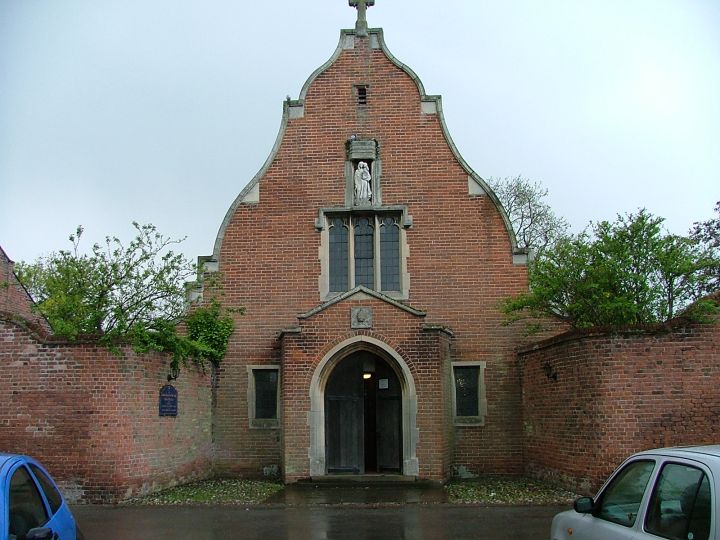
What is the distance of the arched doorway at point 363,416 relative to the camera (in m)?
17.0

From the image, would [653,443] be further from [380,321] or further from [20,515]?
[20,515]

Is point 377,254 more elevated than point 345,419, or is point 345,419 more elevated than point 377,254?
point 377,254

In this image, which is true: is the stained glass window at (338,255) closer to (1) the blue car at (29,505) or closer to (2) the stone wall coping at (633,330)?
(2) the stone wall coping at (633,330)

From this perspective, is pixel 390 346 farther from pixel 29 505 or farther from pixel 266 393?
pixel 29 505

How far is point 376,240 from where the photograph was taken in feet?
61.8

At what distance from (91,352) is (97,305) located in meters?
1.42

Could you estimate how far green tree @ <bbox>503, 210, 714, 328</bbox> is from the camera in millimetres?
13945

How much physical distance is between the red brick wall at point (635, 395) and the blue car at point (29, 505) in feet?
32.3

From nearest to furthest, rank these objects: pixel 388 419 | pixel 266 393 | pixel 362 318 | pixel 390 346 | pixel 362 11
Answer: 1. pixel 390 346
2. pixel 362 318
3. pixel 388 419
4. pixel 266 393
5. pixel 362 11

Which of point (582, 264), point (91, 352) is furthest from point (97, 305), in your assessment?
point (582, 264)

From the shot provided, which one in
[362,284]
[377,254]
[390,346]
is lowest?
[390,346]

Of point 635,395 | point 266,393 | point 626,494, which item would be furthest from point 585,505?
point 266,393

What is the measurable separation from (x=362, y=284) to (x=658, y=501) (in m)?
13.6

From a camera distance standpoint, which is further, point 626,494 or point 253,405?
point 253,405
